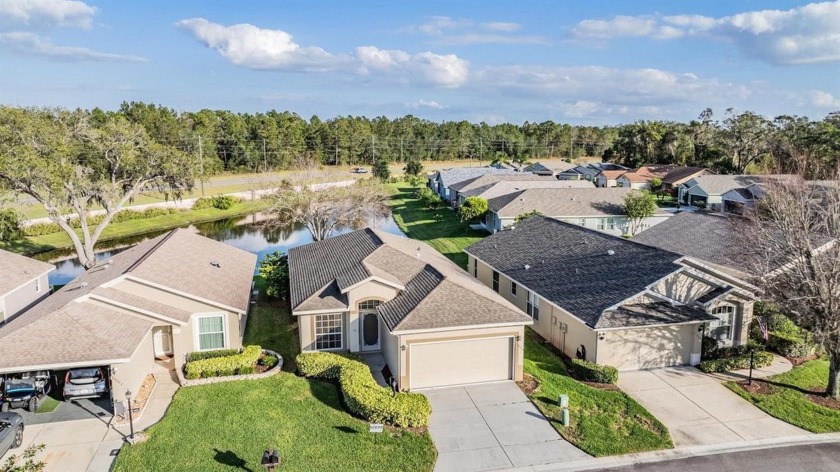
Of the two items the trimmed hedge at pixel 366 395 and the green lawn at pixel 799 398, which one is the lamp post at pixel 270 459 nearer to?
the trimmed hedge at pixel 366 395

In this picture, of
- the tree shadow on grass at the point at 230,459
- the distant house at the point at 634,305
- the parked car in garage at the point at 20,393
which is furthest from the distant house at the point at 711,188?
the parked car in garage at the point at 20,393

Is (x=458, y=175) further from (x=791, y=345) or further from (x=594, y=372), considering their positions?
(x=594, y=372)

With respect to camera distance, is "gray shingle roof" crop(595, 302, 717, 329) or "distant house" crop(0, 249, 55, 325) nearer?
"gray shingle roof" crop(595, 302, 717, 329)

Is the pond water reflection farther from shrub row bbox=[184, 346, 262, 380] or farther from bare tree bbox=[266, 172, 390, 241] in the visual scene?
shrub row bbox=[184, 346, 262, 380]

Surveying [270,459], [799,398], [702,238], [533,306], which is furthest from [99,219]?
[799,398]

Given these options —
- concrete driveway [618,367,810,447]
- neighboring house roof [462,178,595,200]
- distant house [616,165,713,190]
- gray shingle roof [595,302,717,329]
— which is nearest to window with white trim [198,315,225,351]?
gray shingle roof [595,302,717,329]

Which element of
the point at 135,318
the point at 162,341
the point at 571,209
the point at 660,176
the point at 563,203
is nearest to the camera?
the point at 135,318

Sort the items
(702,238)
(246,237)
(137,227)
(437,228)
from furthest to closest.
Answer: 1. (137,227)
2. (246,237)
3. (437,228)
4. (702,238)
